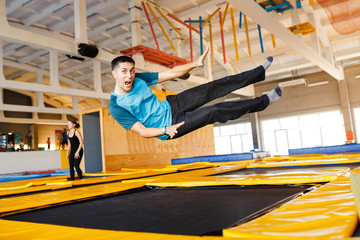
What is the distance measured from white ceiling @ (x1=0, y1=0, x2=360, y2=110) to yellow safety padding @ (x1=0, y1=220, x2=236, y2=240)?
427cm

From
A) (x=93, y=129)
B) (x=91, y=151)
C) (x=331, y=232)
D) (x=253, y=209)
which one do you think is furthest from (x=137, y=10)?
(x=331, y=232)

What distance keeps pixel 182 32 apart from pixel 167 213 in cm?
846

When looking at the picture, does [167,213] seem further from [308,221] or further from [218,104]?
[218,104]

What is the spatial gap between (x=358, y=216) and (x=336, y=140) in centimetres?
1344

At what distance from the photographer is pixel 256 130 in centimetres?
1488

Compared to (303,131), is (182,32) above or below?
above

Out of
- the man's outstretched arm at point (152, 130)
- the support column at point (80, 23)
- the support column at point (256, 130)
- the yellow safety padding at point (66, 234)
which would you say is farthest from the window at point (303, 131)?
the yellow safety padding at point (66, 234)

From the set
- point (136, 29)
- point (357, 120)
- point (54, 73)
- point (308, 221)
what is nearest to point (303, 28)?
point (136, 29)

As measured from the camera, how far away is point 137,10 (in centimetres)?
739

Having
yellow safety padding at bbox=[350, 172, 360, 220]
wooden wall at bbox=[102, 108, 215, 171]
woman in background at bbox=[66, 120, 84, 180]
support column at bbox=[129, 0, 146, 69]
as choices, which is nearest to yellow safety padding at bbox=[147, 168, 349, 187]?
yellow safety padding at bbox=[350, 172, 360, 220]

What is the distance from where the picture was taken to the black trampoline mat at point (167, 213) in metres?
1.31

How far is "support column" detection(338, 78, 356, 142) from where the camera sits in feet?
41.2

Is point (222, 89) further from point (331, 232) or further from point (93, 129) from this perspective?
point (93, 129)

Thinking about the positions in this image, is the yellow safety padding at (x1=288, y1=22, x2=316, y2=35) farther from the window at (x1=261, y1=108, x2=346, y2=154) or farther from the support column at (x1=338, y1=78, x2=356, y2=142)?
the window at (x1=261, y1=108, x2=346, y2=154)
